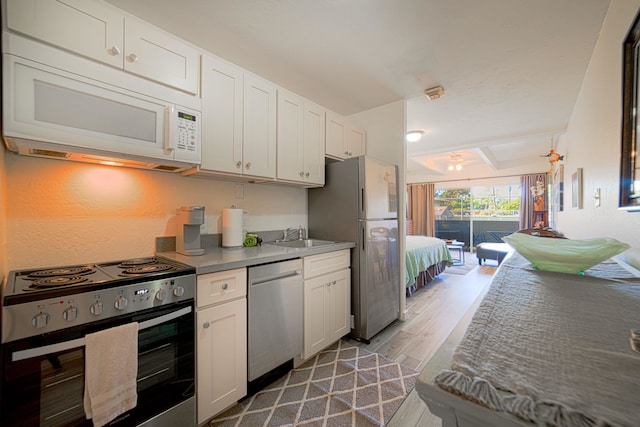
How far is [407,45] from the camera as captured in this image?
1.93 metres

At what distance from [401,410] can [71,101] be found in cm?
254

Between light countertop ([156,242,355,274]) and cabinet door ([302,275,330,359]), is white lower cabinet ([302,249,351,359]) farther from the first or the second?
light countertop ([156,242,355,274])

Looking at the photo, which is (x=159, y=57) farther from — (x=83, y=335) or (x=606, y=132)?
(x=606, y=132)

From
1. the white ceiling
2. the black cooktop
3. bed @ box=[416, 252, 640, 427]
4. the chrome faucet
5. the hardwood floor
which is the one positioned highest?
the white ceiling

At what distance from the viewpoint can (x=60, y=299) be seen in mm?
1023

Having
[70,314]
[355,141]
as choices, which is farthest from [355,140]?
[70,314]

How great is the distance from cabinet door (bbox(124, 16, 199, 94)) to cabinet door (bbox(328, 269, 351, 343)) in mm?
1848

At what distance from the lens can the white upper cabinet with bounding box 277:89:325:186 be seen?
88.5 inches

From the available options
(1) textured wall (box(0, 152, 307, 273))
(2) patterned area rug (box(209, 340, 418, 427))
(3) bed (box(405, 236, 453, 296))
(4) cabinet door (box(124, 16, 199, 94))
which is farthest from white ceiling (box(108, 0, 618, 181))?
(2) patterned area rug (box(209, 340, 418, 427))

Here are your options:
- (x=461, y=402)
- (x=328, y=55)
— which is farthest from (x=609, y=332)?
(x=328, y=55)

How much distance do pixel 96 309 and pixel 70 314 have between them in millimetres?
80

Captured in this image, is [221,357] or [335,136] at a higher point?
[335,136]

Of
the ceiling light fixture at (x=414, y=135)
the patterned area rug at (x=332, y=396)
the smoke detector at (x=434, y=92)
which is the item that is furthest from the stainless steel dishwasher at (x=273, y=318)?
the ceiling light fixture at (x=414, y=135)

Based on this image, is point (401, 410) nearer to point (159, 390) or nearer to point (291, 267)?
point (291, 267)
